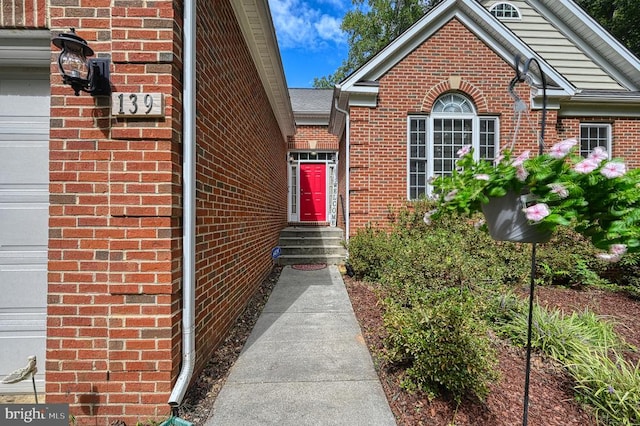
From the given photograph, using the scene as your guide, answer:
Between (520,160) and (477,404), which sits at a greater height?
(520,160)

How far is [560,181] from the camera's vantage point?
4.34ft

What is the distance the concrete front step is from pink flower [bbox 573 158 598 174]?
5249 mm

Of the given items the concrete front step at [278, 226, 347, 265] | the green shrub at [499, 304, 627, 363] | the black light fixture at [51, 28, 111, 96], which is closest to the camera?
the black light fixture at [51, 28, 111, 96]

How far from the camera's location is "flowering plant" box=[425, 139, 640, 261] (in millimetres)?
1224

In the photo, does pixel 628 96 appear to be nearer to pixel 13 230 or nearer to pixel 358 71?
pixel 358 71

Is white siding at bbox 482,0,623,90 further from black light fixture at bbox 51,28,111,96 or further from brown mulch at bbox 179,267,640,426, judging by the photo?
black light fixture at bbox 51,28,111,96

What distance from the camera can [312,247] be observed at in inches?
270

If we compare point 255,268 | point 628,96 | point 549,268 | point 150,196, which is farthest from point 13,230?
point 628,96

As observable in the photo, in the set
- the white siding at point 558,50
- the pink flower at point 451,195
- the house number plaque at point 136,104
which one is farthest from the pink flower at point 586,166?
the white siding at point 558,50

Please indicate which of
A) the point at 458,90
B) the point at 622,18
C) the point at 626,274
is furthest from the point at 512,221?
the point at 622,18

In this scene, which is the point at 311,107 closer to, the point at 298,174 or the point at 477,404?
the point at 298,174

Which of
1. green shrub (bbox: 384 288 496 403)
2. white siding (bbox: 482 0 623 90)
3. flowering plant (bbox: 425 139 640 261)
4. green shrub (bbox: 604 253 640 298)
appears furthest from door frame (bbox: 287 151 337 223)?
flowering plant (bbox: 425 139 640 261)

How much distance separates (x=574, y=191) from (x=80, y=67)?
116 inches

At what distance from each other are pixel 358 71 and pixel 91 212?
5.66 metres
